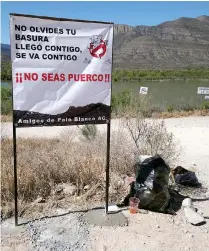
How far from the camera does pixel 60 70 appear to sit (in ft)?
13.5

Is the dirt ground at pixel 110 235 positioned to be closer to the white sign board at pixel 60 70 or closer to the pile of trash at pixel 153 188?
the pile of trash at pixel 153 188

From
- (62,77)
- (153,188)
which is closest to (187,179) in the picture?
(153,188)

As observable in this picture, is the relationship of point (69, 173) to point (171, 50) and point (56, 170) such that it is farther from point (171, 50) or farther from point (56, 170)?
point (171, 50)

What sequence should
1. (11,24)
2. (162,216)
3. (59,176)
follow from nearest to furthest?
1. (11,24)
2. (162,216)
3. (59,176)

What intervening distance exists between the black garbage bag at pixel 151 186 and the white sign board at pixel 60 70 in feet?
3.40

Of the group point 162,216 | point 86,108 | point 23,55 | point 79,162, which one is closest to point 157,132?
point 79,162

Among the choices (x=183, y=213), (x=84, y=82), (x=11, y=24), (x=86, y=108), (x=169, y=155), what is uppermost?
(x=11, y=24)

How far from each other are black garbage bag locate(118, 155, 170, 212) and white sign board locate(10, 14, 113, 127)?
1.04 meters

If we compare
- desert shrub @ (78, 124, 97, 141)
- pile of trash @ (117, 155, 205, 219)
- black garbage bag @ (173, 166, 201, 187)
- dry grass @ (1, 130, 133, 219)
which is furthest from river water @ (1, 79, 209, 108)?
pile of trash @ (117, 155, 205, 219)

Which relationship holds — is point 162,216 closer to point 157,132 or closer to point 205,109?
point 157,132

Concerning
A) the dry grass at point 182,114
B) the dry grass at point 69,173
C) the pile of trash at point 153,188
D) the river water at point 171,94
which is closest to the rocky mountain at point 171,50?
the river water at point 171,94

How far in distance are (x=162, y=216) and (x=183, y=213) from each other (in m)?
0.35

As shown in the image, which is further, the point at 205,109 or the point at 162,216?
the point at 205,109

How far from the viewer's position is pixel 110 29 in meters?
4.27
